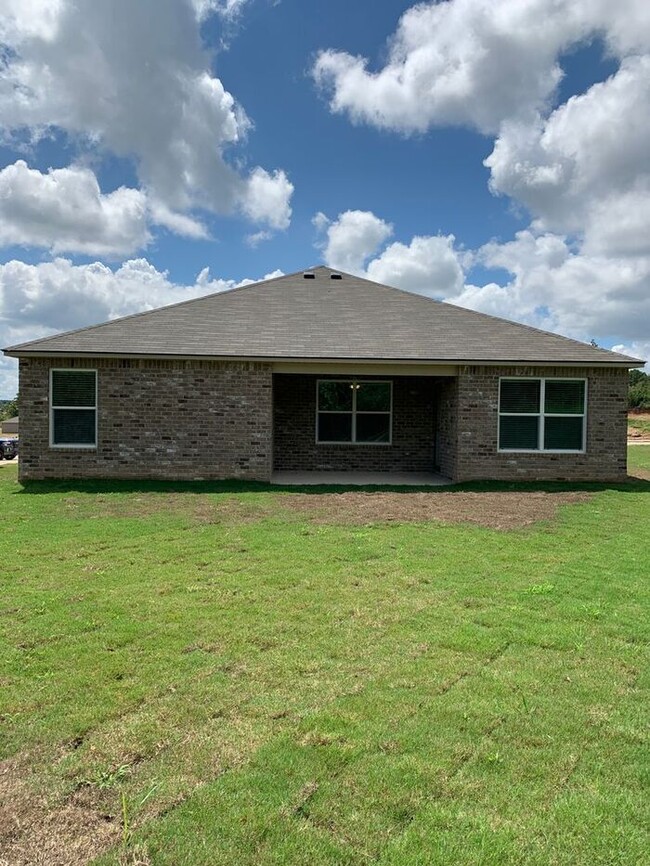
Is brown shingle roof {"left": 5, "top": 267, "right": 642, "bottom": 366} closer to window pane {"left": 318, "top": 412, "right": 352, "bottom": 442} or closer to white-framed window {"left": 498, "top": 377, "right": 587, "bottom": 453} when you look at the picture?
white-framed window {"left": 498, "top": 377, "right": 587, "bottom": 453}

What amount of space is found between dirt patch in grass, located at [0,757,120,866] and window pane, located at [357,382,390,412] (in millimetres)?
13053

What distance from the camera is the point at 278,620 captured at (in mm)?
4621

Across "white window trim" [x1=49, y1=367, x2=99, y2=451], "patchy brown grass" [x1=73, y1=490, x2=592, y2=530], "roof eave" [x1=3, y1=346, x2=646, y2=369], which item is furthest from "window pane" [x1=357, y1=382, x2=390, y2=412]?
"white window trim" [x1=49, y1=367, x2=99, y2=451]

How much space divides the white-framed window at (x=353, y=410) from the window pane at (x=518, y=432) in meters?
3.17

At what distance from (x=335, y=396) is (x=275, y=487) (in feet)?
12.6

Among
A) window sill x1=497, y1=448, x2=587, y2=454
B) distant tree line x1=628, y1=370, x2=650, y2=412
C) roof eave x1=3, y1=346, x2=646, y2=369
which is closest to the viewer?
roof eave x1=3, y1=346, x2=646, y2=369

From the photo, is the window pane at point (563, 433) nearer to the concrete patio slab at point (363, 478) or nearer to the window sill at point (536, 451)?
the window sill at point (536, 451)

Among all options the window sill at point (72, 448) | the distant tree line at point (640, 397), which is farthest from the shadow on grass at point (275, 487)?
the distant tree line at point (640, 397)

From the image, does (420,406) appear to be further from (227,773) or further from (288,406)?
(227,773)

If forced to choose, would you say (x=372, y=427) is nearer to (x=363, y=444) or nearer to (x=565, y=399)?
(x=363, y=444)

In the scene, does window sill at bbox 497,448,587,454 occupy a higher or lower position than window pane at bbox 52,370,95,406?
lower

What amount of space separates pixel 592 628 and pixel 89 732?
3604mm

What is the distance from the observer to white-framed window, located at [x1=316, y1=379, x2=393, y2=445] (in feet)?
49.8

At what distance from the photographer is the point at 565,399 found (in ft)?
42.9
